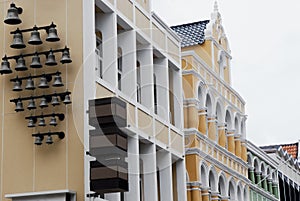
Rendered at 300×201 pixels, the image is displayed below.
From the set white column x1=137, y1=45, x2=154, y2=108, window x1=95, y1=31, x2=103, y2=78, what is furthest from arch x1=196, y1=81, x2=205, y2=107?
window x1=95, y1=31, x2=103, y2=78

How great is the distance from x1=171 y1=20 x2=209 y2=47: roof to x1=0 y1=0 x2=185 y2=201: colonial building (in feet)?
27.6

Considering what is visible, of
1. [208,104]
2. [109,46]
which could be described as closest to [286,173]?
[208,104]

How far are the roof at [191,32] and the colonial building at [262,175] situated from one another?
19.0 ft

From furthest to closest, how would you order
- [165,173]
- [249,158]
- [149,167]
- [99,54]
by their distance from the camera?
[249,158], [165,173], [149,167], [99,54]

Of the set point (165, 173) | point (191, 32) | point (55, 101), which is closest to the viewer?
point (55, 101)

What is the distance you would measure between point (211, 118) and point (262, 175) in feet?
28.3

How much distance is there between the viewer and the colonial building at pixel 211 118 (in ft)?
85.9

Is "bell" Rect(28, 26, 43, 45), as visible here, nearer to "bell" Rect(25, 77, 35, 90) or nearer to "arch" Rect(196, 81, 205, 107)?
"bell" Rect(25, 77, 35, 90)

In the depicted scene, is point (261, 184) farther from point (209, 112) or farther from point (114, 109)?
point (114, 109)

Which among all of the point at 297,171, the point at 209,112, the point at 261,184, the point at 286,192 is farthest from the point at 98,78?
the point at 297,171

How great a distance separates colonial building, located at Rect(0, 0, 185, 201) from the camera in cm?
1766

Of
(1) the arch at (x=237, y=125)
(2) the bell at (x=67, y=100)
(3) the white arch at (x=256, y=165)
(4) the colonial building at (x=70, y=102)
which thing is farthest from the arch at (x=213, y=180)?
(2) the bell at (x=67, y=100)

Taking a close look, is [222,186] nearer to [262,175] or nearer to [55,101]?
[262,175]

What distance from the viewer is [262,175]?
3597cm
